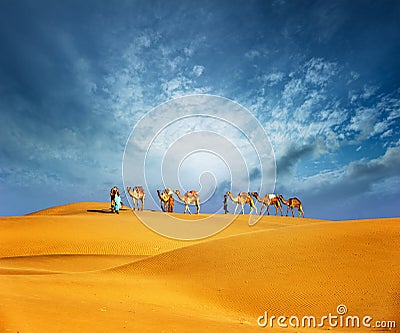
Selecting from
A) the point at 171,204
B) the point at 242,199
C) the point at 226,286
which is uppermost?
the point at 242,199

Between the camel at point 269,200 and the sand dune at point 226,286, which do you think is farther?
the camel at point 269,200

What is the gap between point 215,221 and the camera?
3225 centimetres

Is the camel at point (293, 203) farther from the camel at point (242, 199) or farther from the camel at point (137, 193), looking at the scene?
the camel at point (137, 193)

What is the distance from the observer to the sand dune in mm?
5449

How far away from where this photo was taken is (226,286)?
9.38m

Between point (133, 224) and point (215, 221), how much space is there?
29.7ft

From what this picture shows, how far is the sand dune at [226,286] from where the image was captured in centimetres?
545

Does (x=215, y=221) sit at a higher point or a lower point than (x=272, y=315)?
higher

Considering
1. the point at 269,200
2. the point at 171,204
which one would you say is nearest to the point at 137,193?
the point at 171,204

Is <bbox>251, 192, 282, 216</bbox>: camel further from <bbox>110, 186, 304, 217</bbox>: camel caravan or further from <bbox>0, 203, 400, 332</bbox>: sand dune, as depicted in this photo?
<bbox>0, 203, 400, 332</bbox>: sand dune

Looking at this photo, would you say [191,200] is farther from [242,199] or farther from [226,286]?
[226,286]

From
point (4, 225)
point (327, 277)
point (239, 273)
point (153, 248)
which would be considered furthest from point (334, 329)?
point (4, 225)

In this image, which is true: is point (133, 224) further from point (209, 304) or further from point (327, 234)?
point (209, 304)

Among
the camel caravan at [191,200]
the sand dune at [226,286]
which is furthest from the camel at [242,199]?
the sand dune at [226,286]
